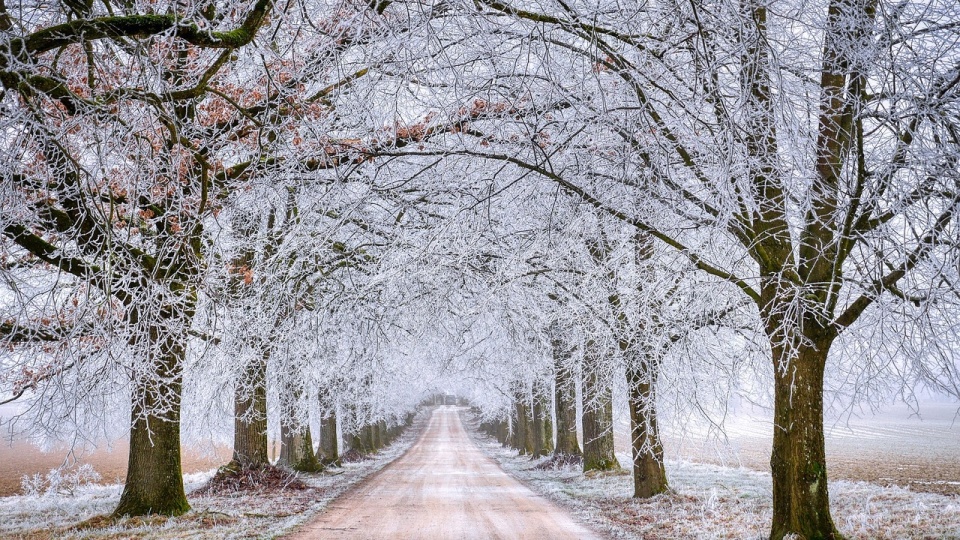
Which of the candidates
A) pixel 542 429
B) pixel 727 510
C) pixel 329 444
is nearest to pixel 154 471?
pixel 727 510

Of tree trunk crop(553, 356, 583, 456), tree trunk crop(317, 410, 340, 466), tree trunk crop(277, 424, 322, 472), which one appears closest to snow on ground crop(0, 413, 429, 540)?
tree trunk crop(277, 424, 322, 472)

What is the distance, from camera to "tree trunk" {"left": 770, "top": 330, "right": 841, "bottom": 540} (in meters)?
6.67

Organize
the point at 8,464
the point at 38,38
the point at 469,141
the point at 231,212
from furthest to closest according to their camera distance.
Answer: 1. the point at 8,464
2. the point at 469,141
3. the point at 231,212
4. the point at 38,38

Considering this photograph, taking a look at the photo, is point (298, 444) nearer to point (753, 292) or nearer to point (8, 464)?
point (753, 292)

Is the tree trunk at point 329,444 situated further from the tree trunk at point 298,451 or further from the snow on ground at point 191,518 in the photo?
the snow on ground at point 191,518

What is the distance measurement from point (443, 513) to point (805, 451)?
7588 millimetres

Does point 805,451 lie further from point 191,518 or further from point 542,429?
point 542,429

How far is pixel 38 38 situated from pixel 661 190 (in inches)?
227

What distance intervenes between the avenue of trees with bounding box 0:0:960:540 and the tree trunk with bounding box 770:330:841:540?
3 cm

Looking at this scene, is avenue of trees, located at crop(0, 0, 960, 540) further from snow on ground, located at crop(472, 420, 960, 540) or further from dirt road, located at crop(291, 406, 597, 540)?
dirt road, located at crop(291, 406, 597, 540)

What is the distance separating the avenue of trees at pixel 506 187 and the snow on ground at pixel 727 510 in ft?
3.70

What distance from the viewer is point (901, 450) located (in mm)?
34031

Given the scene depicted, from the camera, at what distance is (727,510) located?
10.9 meters

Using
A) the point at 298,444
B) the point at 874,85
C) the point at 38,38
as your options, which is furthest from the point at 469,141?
the point at 298,444
